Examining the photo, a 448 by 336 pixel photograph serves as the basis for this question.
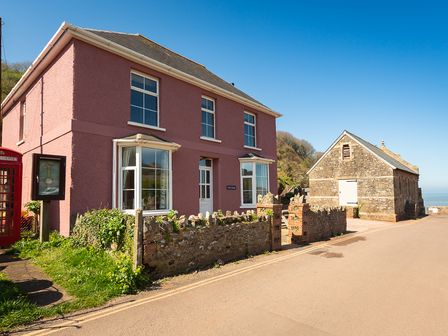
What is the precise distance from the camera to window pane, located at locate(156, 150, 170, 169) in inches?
432

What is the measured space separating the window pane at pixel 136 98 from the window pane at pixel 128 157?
77.9 inches

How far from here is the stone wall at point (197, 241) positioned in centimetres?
632

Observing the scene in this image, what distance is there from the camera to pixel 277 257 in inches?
347

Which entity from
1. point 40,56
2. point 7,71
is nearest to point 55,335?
point 40,56

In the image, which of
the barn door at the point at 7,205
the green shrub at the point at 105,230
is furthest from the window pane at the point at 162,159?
the barn door at the point at 7,205

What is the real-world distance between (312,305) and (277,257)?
3.77m

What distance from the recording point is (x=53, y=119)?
10625mm

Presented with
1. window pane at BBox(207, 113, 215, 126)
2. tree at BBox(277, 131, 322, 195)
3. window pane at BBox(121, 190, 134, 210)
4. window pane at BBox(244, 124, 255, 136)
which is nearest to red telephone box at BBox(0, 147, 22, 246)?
window pane at BBox(121, 190, 134, 210)

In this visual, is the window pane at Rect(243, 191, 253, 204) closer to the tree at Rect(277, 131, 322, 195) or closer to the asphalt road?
the asphalt road

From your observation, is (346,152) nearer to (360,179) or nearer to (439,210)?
(360,179)

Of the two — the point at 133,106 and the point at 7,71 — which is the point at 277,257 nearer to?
the point at 133,106

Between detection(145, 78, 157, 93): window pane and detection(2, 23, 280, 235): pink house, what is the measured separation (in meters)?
0.04

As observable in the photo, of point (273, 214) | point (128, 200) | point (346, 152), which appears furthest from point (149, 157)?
point (346, 152)

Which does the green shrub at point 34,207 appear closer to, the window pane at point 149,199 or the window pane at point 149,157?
the window pane at point 149,199
